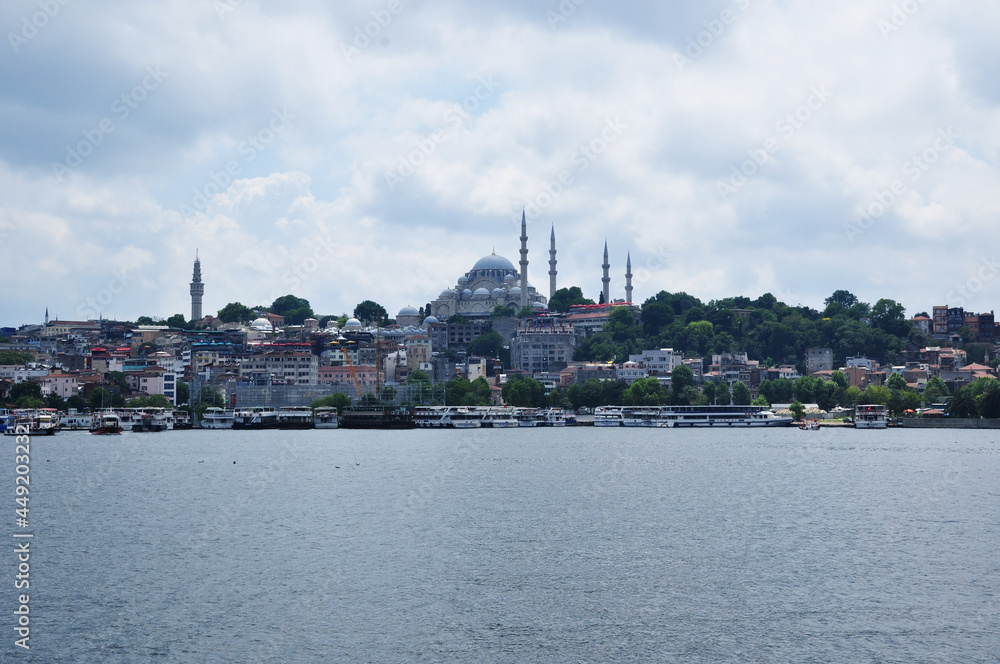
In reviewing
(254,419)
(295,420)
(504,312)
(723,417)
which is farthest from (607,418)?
(504,312)

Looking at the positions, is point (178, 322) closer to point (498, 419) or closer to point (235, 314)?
point (235, 314)

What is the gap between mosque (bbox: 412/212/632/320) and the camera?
17812 centimetres

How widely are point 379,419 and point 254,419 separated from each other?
10252 mm

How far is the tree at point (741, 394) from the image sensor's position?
119375 millimetres

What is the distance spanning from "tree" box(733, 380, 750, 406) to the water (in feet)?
221

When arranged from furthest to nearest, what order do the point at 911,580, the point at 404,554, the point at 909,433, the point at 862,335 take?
the point at 862,335
the point at 909,433
the point at 404,554
the point at 911,580

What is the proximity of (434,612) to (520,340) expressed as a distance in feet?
439

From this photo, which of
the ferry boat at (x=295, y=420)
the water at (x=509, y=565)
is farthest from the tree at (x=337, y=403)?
the water at (x=509, y=565)

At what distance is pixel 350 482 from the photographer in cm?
4522

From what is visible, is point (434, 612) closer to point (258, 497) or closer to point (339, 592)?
point (339, 592)

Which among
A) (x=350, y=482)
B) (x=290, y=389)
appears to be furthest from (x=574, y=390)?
(x=350, y=482)

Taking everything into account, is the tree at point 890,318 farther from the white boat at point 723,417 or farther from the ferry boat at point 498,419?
the ferry boat at point 498,419

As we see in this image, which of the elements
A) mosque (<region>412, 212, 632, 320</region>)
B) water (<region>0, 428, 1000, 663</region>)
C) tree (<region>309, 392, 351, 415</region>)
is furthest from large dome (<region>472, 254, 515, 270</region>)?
water (<region>0, 428, 1000, 663</region>)

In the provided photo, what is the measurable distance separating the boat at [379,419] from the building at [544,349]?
49.6m
